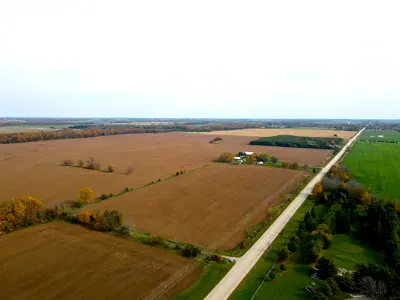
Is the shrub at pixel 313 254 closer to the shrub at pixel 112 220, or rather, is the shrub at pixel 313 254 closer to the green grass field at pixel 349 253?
the green grass field at pixel 349 253

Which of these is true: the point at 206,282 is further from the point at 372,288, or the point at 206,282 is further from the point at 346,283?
the point at 372,288

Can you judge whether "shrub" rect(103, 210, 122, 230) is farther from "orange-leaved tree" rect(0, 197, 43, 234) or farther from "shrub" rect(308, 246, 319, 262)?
"shrub" rect(308, 246, 319, 262)

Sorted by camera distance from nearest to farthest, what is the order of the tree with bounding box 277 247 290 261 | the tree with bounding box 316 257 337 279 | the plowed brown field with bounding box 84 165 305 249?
the tree with bounding box 316 257 337 279 < the tree with bounding box 277 247 290 261 < the plowed brown field with bounding box 84 165 305 249

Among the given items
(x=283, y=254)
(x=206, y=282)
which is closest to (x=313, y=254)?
(x=283, y=254)

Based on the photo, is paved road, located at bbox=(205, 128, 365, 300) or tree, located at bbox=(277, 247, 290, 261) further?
tree, located at bbox=(277, 247, 290, 261)

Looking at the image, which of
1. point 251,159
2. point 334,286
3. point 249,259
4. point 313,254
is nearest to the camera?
point 334,286

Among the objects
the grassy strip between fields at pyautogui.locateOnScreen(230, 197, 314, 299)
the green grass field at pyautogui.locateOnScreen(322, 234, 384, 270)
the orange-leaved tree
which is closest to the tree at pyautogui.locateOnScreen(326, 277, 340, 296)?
the green grass field at pyautogui.locateOnScreen(322, 234, 384, 270)
